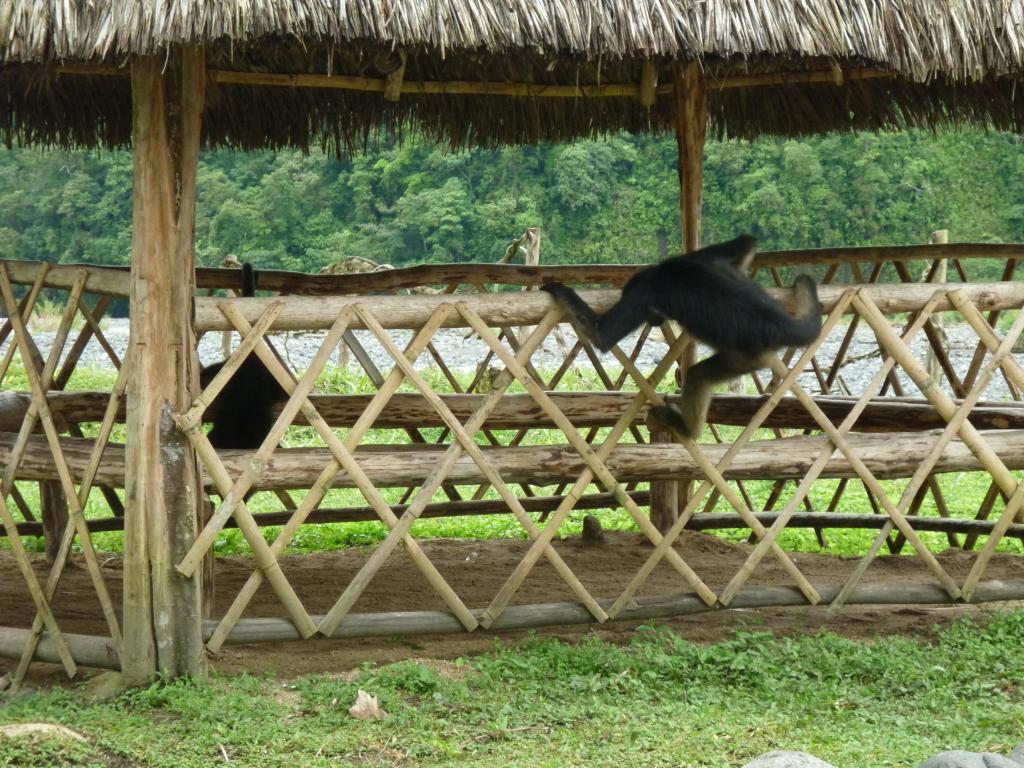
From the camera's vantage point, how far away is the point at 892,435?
649 centimetres

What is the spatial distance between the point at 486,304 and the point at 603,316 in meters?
0.58

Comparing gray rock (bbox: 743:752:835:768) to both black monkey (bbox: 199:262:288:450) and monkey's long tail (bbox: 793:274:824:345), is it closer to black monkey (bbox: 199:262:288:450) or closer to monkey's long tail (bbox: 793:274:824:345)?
monkey's long tail (bbox: 793:274:824:345)

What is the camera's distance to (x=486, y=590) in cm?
754

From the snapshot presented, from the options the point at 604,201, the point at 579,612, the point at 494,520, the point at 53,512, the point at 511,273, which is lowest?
the point at 494,520

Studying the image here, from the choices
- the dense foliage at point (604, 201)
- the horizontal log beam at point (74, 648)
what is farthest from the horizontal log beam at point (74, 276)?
the dense foliage at point (604, 201)

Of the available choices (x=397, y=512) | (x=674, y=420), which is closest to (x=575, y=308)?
(x=674, y=420)

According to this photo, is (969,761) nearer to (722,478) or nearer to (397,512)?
(722,478)

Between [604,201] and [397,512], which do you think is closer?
[397,512]

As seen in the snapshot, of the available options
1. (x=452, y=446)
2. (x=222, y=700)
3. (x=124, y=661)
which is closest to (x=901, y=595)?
(x=452, y=446)

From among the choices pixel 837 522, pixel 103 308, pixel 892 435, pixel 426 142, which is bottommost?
pixel 837 522

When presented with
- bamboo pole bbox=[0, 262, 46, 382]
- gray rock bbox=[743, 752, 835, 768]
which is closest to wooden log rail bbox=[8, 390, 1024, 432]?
bamboo pole bbox=[0, 262, 46, 382]

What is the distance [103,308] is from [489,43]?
128 inches

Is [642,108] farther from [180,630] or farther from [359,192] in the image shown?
[359,192]

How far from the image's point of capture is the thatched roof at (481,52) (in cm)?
491
